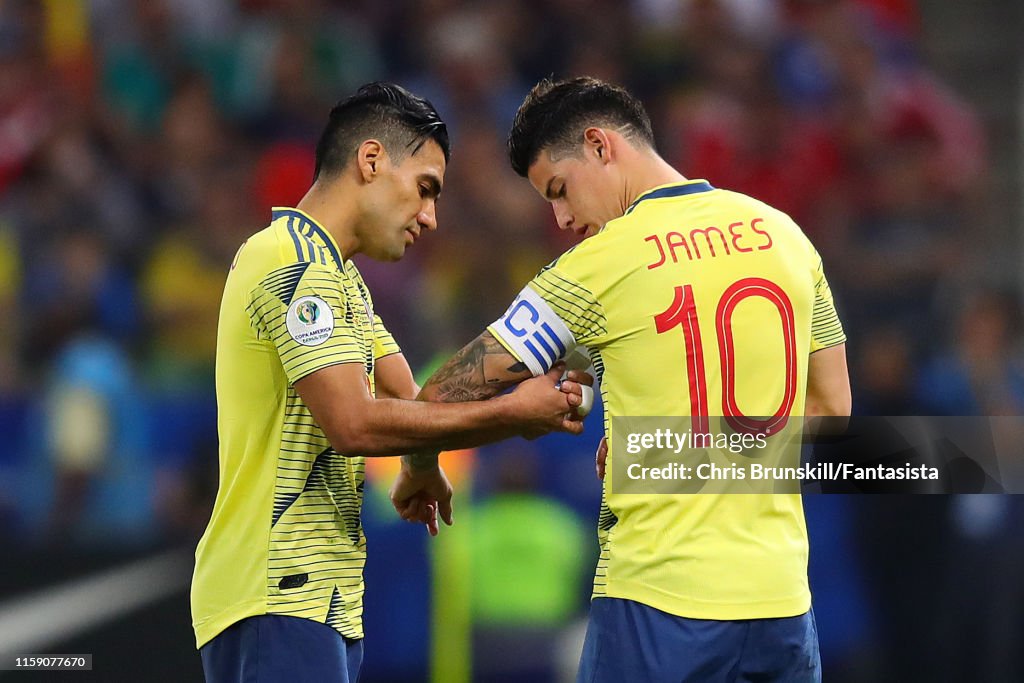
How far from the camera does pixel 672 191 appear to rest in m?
2.82

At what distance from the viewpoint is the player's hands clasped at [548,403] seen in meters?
2.82

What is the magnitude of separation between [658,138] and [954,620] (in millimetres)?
3350

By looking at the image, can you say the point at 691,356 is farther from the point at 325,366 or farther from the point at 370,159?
the point at 370,159

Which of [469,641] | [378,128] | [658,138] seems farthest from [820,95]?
[378,128]

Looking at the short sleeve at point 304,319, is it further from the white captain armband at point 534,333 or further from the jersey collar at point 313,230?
the white captain armband at point 534,333

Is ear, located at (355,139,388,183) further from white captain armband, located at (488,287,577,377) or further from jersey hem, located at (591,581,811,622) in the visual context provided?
jersey hem, located at (591,581,811,622)

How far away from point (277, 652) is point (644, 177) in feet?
4.60

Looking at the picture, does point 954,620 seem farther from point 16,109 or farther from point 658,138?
point 16,109

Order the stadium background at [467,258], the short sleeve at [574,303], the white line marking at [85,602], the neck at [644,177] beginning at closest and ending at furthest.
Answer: the short sleeve at [574,303]
the neck at [644,177]
the white line marking at [85,602]
the stadium background at [467,258]

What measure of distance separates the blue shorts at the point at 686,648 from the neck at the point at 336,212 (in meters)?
1.08

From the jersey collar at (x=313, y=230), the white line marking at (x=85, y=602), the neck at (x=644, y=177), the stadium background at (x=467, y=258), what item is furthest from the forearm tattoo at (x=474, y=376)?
the white line marking at (x=85, y=602)

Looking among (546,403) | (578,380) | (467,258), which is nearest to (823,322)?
(578,380)

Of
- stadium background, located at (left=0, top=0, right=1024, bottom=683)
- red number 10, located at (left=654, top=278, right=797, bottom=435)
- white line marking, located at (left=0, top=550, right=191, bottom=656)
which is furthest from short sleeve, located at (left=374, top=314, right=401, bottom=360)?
white line marking, located at (left=0, top=550, right=191, bottom=656)

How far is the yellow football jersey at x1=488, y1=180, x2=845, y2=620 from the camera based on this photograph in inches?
101
